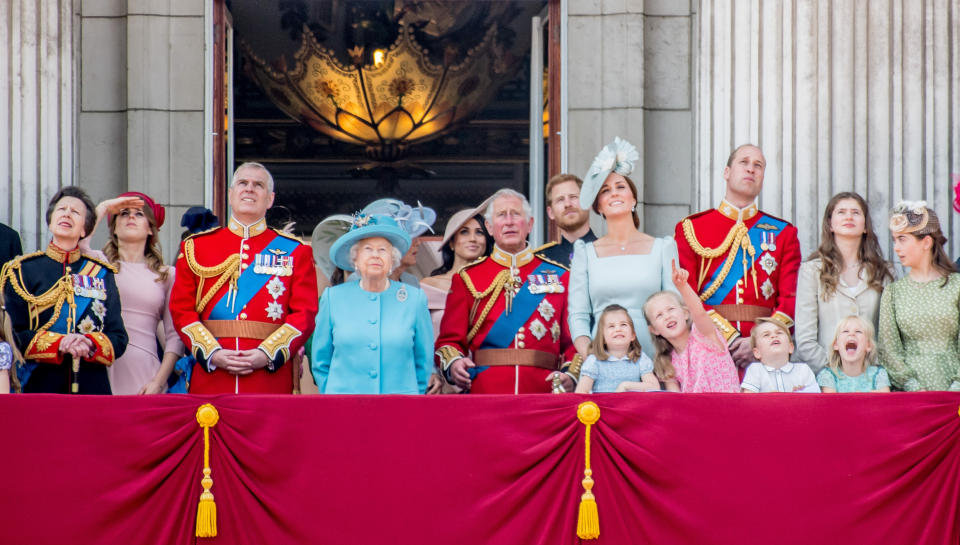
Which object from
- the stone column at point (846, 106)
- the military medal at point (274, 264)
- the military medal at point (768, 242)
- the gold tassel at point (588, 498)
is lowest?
the gold tassel at point (588, 498)

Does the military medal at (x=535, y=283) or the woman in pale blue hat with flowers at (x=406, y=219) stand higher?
the woman in pale blue hat with flowers at (x=406, y=219)

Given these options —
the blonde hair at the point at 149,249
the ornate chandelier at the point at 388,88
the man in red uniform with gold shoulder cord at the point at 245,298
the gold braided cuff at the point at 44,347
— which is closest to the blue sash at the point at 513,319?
the man in red uniform with gold shoulder cord at the point at 245,298

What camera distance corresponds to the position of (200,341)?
22.4 ft

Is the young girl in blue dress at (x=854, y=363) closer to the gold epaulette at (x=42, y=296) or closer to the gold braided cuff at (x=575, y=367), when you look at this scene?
the gold braided cuff at (x=575, y=367)

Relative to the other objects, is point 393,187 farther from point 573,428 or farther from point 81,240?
point 573,428

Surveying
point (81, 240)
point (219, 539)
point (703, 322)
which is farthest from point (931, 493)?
point (81, 240)

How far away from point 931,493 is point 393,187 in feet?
22.9

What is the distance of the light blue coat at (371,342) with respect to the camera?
6738 millimetres

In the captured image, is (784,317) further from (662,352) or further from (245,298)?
(245,298)

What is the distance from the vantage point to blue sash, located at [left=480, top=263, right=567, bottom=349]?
24.0 feet

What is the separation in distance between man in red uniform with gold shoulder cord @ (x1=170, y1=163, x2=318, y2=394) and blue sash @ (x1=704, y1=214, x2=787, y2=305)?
1.91 m

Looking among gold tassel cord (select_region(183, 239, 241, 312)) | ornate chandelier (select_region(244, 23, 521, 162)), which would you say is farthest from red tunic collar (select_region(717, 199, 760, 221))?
ornate chandelier (select_region(244, 23, 521, 162))

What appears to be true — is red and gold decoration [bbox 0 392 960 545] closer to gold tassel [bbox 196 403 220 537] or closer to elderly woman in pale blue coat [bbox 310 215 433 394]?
gold tassel [bbox 196 403 220 537]

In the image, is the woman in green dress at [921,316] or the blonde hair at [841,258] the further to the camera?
the blonde hair at [841,258]
